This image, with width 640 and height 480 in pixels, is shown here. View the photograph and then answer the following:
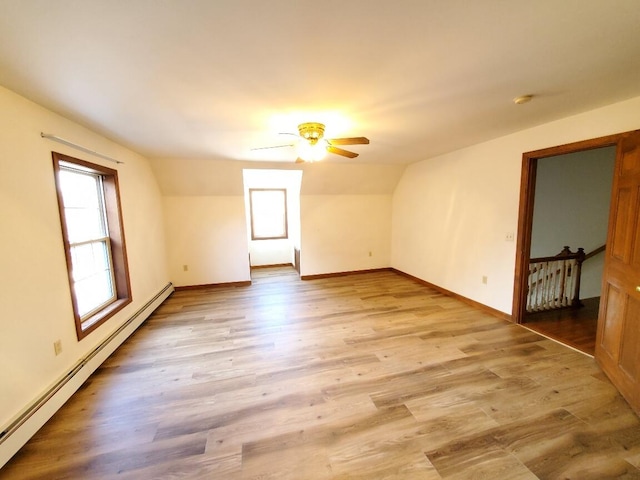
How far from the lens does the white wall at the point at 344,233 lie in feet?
16.9

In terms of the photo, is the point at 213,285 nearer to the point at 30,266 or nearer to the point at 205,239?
the point at 205,239

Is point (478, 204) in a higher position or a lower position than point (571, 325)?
higher

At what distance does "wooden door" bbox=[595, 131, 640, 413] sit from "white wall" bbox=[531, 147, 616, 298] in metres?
1.76

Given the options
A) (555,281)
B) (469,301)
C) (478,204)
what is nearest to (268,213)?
(478,204)

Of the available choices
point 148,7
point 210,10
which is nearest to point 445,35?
point 210,10

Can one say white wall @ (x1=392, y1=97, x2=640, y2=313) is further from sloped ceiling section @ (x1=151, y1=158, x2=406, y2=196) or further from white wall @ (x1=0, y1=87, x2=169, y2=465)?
white wall @ (x1=0, y1=87, x2=169, y2=465)

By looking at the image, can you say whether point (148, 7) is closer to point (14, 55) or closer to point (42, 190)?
point (14, 55)

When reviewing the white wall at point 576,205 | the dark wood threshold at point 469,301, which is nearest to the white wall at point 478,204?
the dark wood threshold at point 469,301

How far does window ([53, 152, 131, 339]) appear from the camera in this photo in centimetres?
222

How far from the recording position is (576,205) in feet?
12.3

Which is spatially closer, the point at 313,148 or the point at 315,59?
the point at 315,59

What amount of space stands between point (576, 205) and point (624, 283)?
2470mm

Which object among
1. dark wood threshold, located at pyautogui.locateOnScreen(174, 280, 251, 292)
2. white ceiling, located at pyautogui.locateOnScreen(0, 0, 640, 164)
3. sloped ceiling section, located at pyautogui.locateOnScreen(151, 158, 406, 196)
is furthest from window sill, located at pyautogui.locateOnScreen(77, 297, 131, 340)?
sloped ceiling section, located at pyautogui.locateOnScreen(151, 158, 406, 196)

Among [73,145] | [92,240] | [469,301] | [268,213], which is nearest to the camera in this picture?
[73,145]
